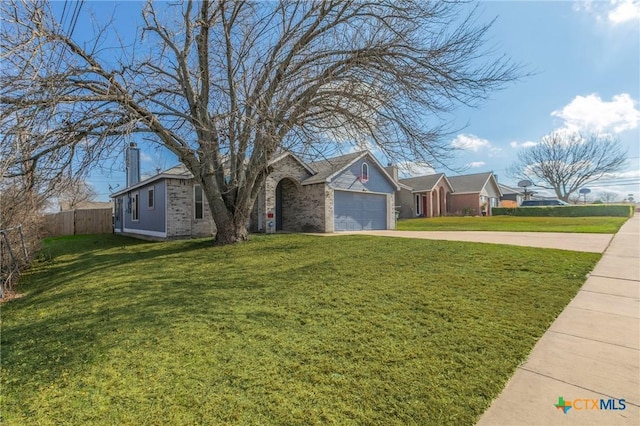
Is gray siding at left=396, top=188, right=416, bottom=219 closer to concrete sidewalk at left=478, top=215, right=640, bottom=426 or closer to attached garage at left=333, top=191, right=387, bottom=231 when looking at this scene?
attached garage at left=333, top=191, right=387, bottom=231

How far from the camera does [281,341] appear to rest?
11.2 feet

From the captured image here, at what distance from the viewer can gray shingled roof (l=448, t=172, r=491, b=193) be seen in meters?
32.7

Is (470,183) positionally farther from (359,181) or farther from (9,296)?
(9,296)

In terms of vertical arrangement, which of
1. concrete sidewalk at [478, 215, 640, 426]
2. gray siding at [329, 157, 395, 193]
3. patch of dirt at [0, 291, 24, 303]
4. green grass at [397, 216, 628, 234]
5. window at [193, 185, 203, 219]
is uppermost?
gray siding at [329, 157, 395, 193]

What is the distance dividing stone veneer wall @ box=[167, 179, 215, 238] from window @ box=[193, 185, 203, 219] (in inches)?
5.9

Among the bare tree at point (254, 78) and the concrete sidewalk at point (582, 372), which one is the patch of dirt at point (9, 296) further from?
the concrete sidewalk at point (582, 372)

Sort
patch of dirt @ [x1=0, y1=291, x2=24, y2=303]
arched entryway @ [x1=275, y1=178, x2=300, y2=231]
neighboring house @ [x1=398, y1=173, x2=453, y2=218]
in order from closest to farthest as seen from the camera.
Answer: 1. patch of dirt @ [x1=0, y1=291, x2=24, y2=303]
2. arched entryway @ [x1=275, y1=178, x2=300, y2=231]
3. neighboring house @ [x1=398, y1=173, x2=453, y2=218]

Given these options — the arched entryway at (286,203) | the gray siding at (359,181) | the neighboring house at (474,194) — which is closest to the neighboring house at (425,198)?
the neighboring house at (474,194)

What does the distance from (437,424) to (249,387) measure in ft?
4.97

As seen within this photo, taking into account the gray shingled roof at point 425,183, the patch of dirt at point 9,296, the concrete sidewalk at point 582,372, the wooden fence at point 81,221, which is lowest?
Answer: the patch of dirt at point 9,296

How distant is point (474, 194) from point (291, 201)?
2341cm

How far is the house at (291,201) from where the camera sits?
14.0 m

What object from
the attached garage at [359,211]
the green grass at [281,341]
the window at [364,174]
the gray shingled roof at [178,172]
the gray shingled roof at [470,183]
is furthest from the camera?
the gray shingled roof at [470,183]

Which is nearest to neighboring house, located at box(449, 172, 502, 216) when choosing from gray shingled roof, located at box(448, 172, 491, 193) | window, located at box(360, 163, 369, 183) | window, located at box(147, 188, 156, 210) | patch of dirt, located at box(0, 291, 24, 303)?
gray shingled roof, located at box(448, 172, 491, 193)
